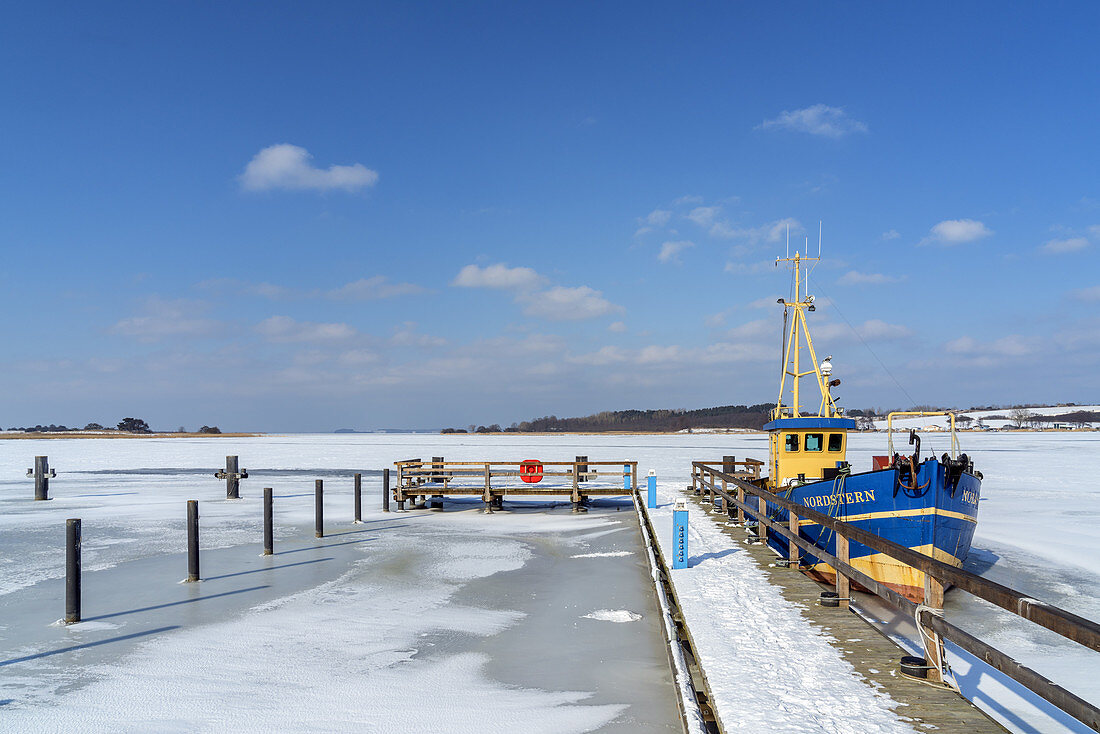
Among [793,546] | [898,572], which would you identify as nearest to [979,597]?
[793,546]

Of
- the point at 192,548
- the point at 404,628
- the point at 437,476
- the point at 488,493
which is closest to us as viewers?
the point at 404,628

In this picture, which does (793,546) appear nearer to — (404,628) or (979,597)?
(404,628)

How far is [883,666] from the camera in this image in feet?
18.8

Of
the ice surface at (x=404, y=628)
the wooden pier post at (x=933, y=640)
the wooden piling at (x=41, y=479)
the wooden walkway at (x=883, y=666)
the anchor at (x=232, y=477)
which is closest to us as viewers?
the wooden walkway at (x=883, y=666)

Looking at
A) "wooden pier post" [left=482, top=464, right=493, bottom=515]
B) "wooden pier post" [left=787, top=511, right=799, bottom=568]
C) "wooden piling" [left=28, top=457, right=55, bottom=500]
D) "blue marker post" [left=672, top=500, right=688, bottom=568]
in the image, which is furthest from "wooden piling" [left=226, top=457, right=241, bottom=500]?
"wooden pier post" [left=787, top=511, right=799, bottom=568]

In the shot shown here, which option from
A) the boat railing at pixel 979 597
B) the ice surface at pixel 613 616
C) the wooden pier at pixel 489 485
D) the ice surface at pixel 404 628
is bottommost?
the ice surface at pixel 613 616

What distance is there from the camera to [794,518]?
992 centimetres

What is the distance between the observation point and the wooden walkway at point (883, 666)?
4598 millimetres

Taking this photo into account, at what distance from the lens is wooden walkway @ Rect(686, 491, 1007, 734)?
4.60 m

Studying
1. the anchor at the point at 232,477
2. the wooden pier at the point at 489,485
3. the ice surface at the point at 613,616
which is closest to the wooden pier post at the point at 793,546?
the ice surface at the point at 613,616

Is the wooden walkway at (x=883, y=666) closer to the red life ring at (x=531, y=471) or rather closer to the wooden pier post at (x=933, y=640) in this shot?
the wooden pier post at (x=933, y=640)

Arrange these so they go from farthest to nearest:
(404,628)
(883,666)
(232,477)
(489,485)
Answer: (232,477), (489,485), (404,628), (883,666)

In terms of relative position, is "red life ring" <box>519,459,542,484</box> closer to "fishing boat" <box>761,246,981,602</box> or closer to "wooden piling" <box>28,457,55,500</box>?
"fishing boat" <box>761,246,981,602</box>

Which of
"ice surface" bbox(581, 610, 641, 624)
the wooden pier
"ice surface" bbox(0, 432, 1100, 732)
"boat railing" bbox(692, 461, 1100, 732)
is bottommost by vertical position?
"ice surface" bbox(581, 610, 641, 624)
